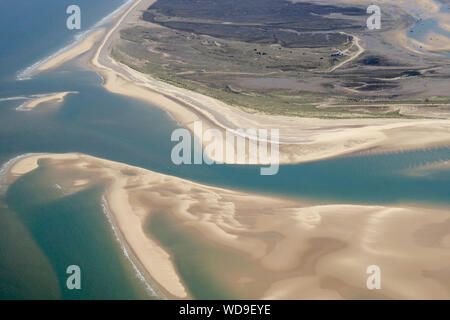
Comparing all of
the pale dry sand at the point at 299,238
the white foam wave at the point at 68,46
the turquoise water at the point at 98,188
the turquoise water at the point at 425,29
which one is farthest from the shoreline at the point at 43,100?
the turquoise water at the point at 425,29

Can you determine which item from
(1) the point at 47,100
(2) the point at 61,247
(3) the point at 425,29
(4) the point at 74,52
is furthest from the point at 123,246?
(3) the point at 425,29

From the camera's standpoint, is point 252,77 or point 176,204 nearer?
point 176,204

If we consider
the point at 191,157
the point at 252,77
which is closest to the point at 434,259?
the point at 191,157

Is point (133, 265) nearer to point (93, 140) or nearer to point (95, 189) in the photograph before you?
point (95, 189)

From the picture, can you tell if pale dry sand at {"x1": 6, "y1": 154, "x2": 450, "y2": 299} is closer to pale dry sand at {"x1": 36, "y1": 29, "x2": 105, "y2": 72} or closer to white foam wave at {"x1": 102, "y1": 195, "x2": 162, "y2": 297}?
white foam wave at {"x1": 102, "y1": 195, "x2": 162, "y2": 297}

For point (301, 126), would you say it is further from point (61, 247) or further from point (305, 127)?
point (61, 247)

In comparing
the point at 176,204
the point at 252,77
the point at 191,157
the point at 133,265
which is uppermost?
the point at 252,77

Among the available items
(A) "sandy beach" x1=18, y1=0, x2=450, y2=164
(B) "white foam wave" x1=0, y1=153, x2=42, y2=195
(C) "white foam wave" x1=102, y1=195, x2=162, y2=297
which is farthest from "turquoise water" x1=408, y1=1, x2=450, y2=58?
(B) "white foam wave" x1=0, y1=153, x2=42, y2=195
